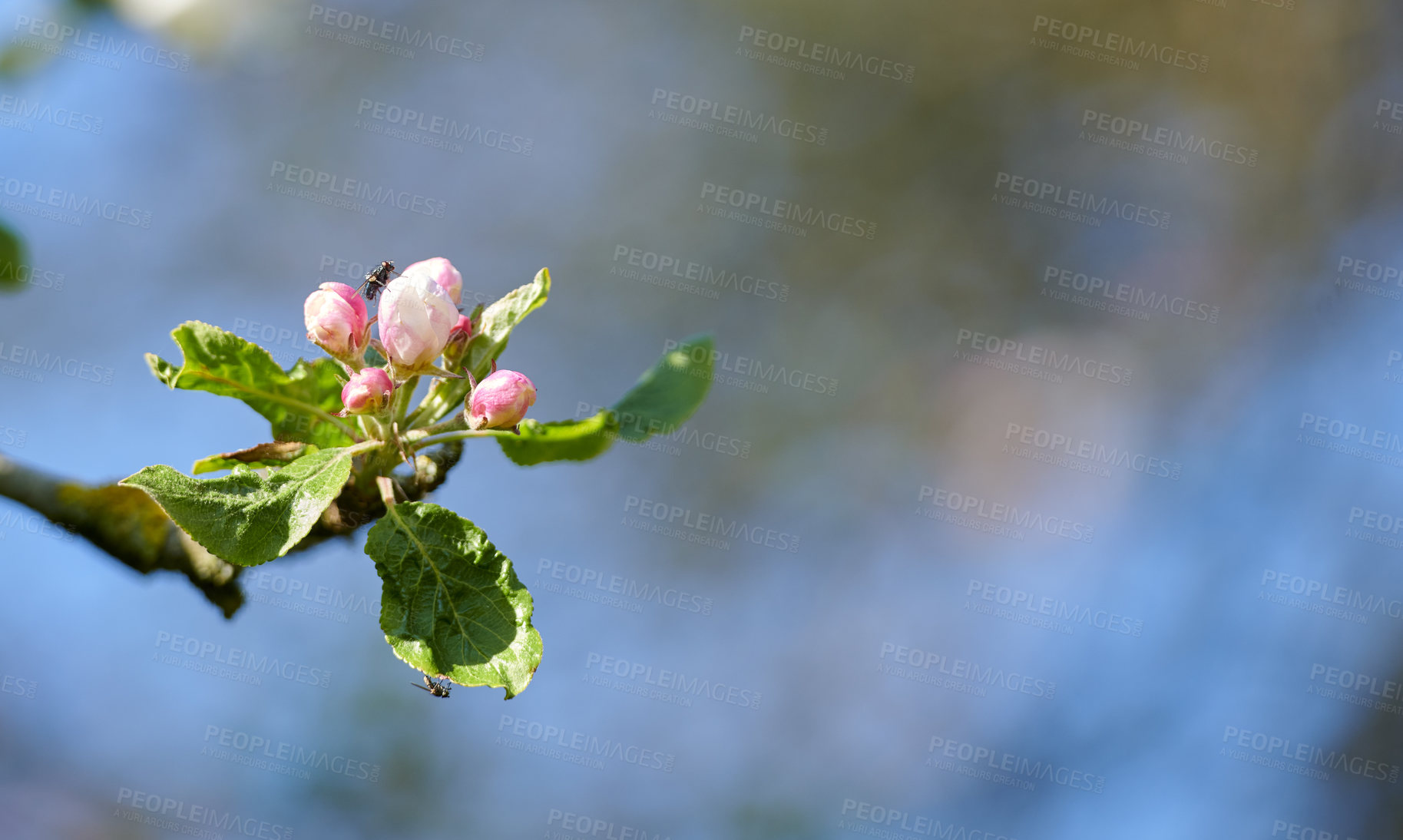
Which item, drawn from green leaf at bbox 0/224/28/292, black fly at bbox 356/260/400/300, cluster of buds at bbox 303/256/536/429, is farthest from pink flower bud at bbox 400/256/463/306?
green leaf at bbox 0/224/28/292

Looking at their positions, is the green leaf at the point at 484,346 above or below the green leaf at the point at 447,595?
above

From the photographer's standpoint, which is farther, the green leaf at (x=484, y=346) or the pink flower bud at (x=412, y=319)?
the green leaf at (x=484, y=346)

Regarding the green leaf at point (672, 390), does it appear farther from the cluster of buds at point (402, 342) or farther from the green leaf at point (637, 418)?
the cluster of buds at point (402, 342)

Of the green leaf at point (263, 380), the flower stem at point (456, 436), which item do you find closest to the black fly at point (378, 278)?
the green leaf at point (263, 380)

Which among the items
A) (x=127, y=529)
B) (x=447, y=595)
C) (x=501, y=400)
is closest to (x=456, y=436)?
(x=501, y=400)

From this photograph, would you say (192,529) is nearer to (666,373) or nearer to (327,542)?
(327,542)

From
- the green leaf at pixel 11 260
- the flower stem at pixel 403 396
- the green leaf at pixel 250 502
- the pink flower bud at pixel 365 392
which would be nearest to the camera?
the green leaf at pixel 250 502

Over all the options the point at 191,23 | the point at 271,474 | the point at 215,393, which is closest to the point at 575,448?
the point at 271,474

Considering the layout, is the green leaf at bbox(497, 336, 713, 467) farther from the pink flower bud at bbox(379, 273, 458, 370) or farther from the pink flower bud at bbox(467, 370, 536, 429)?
the pink flower bud at bbox(379, 273, 458, 370)
